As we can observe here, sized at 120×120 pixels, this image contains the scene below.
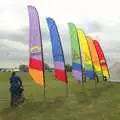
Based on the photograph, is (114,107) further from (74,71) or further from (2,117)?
(74,71)

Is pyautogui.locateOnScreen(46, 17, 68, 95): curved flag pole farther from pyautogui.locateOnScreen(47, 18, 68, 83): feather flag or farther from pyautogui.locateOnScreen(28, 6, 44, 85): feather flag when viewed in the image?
pyautogui.locateOnScreen(28, 6, 44, 85): feather flag

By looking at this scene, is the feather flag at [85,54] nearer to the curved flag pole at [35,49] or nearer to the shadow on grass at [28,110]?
the curved flag pole at [35,49]

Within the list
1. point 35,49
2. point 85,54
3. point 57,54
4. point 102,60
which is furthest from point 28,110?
point 102,60

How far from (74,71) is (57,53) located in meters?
4.63

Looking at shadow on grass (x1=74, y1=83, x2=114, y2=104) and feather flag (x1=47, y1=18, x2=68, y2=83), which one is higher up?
feather flag (x1=47, y1=18, x2=68, y2=83)

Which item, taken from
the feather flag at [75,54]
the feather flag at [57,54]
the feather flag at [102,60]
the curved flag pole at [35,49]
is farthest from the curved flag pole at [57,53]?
the feather flag at [102,60]

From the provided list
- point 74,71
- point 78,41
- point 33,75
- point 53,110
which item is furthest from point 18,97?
point 78,41

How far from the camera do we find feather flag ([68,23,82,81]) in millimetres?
27430

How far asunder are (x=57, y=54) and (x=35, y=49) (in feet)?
9.65

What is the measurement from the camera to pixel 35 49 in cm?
2031

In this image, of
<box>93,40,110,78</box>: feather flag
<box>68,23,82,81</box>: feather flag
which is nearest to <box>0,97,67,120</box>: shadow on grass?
<box>68,23,82,81</box>: feather flag

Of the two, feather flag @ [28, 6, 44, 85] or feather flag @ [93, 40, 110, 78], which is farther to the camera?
feather flag @ [93, 40, 110, 78]

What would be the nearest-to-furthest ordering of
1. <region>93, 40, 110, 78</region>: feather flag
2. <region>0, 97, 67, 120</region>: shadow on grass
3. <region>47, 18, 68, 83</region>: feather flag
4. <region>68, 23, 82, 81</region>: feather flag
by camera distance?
<region>0, 97, 67, 120</region>: shadow on grass
<region>47, 18, 68, 83</region>: feather flag
<region>68, 23, 82, 81</region>: feather flag
<region>93, 40, 110, 78</region>: feather flag

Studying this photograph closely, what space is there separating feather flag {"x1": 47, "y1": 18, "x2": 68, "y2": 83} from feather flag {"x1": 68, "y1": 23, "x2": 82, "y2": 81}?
4.19 metres
